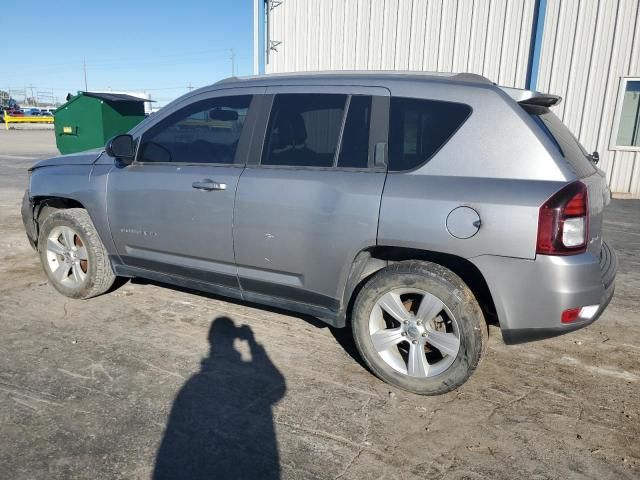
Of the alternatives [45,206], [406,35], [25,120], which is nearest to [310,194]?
[45,206]

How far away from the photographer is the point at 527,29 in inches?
Result: 412

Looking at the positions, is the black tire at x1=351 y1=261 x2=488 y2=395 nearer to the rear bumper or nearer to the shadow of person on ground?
the rear bumper

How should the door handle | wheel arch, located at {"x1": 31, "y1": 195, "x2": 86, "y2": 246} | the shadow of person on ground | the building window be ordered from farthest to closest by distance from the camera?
the building window
wheel arch, located at {"x1": 31, "y1": 195, "x2": 86, "y2": 246}
the door handle
the shadow of person on ground

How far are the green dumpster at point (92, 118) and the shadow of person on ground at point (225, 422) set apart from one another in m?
8.55

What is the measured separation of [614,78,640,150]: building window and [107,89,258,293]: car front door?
375 inches

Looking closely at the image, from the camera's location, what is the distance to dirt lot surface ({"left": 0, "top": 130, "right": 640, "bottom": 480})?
239cm

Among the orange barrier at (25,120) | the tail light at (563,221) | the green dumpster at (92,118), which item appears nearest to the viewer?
the tail light at (563,221)

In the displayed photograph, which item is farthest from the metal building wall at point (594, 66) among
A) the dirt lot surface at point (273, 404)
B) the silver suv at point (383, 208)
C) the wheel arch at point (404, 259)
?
the wheel arch at point (404, 259)

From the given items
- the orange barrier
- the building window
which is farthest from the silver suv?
the orange barrier

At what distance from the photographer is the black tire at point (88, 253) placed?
4.14 m

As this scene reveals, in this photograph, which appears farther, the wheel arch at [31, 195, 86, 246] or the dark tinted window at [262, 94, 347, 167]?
the wheel arch at [31, 195, 86, 246]

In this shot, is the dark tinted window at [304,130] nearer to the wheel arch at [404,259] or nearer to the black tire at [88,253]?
the wheel arch at [404,259]

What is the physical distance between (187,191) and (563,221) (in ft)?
7.89

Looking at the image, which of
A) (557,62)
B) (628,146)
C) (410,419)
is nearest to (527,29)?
(557,62)
